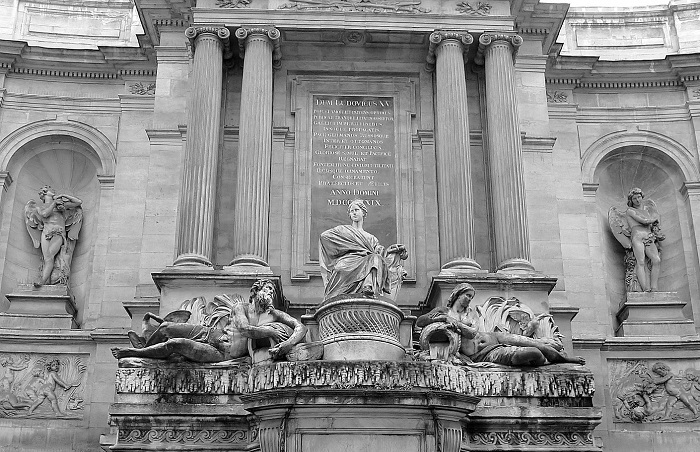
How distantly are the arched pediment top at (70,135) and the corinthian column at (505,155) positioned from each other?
358 inches

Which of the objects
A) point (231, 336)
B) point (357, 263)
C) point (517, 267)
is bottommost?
point (231, 336)

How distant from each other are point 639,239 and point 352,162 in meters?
7.41

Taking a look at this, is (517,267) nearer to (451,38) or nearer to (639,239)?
(451,38)

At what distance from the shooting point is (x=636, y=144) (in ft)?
77.5

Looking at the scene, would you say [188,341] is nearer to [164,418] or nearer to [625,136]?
[164,418]

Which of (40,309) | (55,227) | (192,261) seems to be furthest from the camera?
(55,227)

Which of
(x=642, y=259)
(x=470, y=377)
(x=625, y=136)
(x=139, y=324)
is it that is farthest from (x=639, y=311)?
(x=139, y=324)

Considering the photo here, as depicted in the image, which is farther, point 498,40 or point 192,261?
point 498,40

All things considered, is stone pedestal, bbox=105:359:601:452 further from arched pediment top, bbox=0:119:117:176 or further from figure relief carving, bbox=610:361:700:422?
arched pediment top, bbox=0:119:117:176

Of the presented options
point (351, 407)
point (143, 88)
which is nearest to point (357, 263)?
point (351, 407)

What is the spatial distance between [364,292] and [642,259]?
9678mm

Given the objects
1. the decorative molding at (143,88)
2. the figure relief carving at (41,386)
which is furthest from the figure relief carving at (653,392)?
the decorative molding at (143,88)

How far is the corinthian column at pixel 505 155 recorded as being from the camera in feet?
60.5

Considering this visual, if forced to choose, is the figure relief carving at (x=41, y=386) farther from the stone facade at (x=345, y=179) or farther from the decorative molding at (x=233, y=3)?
the decorative molding at (x=233, y=3)
